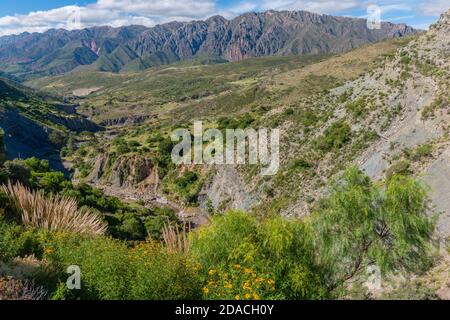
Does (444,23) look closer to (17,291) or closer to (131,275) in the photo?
(131,275)

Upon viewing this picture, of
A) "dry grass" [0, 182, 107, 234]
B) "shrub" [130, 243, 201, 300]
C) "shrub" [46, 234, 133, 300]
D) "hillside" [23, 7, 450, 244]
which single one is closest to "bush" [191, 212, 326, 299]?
"shrub" [130, 243, 201, 300]

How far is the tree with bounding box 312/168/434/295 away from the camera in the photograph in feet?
41.1

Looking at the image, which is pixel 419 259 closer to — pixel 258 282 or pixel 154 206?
pixel 258 282

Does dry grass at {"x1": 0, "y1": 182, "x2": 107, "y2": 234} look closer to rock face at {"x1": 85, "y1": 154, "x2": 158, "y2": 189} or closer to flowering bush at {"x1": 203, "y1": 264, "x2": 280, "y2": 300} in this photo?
flowering bush at {"x1": 203, "y1": 264, "x2": 280, "y2": 300}

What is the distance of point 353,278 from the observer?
45.2ft

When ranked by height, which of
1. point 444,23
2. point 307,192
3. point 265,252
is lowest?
point 307,192

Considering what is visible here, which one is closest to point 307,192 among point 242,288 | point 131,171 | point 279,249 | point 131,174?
point 279,249

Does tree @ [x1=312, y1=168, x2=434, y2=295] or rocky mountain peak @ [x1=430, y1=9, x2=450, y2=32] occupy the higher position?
rocky mountain peak @ [x1=430, y1=9, x2=450, y2=32]

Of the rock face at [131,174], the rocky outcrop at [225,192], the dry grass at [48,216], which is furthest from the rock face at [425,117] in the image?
the rock face at [131,174]

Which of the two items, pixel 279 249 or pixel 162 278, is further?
pixel 279 249

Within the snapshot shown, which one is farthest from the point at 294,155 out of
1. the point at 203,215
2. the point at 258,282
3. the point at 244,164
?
the point at 258,282

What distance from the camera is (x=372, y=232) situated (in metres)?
12.7

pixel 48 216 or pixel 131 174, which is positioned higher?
pixel 48 216

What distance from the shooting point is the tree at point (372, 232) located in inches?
493
